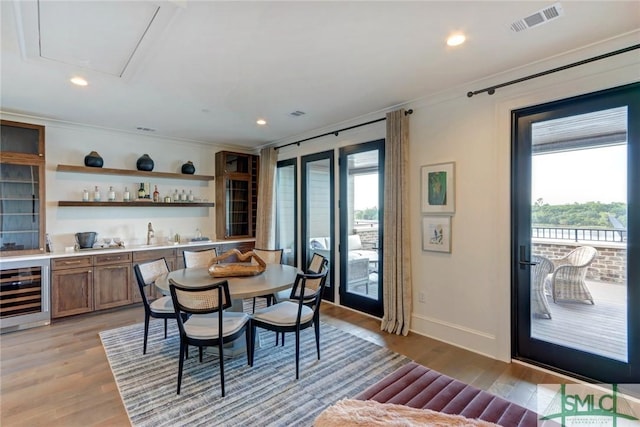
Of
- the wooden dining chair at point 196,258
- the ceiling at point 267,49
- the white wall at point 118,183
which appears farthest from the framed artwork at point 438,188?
the white wall at point 118,183

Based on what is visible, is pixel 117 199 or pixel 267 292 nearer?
pixel 267 292

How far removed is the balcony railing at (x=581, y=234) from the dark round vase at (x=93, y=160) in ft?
18.4

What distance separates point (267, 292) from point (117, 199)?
147 inches

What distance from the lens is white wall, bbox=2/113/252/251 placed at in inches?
172

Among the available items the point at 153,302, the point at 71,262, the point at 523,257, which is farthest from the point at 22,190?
the point at 523,257

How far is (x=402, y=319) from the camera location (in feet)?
11.6

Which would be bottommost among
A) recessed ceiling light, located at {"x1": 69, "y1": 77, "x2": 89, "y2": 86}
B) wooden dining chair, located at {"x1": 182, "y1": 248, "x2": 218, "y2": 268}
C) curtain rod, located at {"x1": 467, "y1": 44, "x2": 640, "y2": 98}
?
wooden dining chair, located at {"x1": 182, "y1": 248, "x2": 218, "y2": 268}

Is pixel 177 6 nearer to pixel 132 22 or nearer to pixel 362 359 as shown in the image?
pixel 132 22

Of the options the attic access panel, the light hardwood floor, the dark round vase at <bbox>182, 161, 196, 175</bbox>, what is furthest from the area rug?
the dark round vase at <bbox>182, 161, 196, 175</bbox>

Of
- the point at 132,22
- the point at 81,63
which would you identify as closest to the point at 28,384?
the point at 81,63

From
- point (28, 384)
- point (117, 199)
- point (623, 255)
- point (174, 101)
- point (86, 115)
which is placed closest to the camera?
point (623, 255)

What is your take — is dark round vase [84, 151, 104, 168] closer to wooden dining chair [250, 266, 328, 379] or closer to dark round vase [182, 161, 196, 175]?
dark round vase [182, 161, 196, 175]

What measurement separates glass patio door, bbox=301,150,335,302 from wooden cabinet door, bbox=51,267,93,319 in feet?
10.1

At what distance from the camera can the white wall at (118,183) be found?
4.38 m
